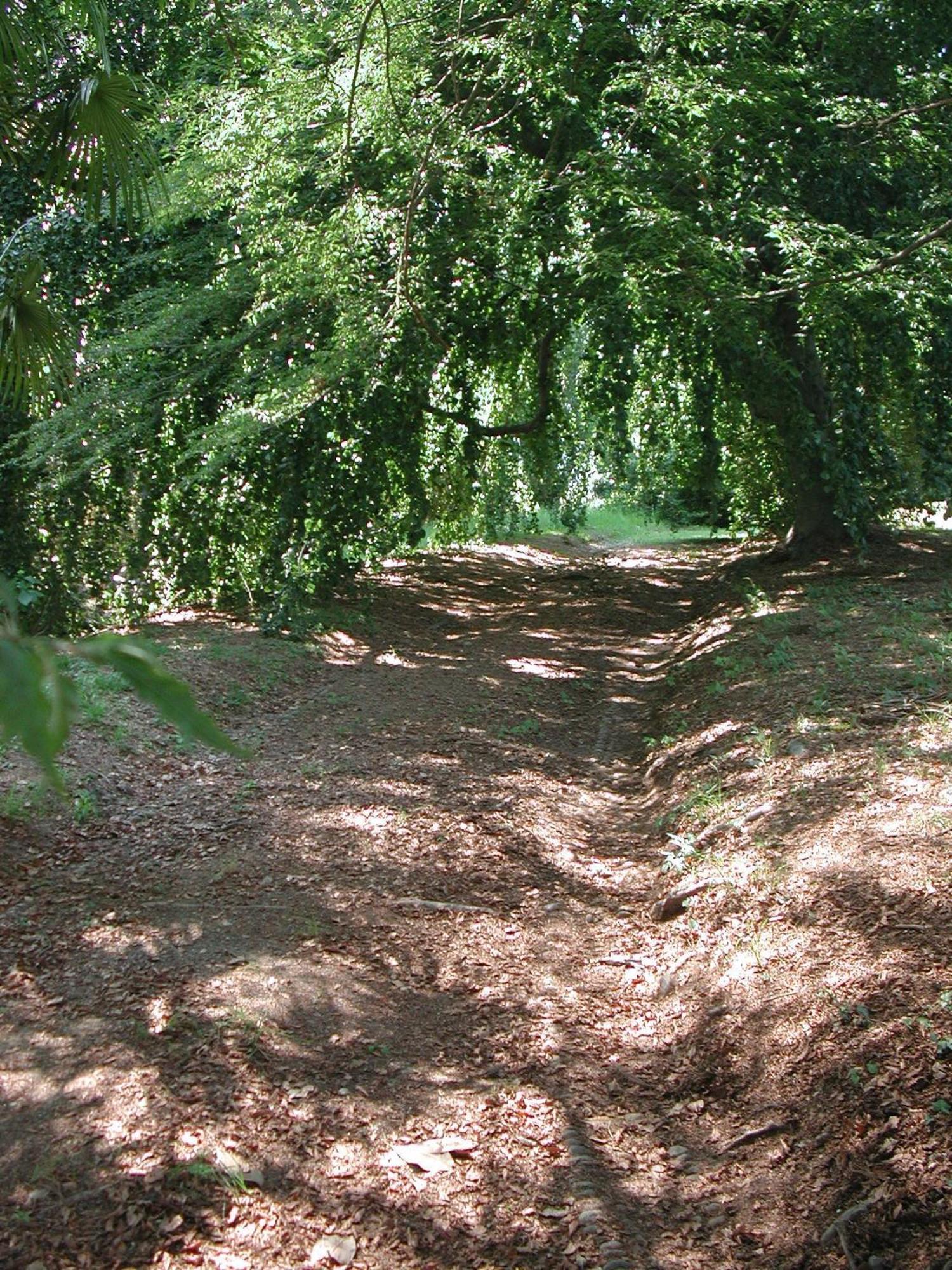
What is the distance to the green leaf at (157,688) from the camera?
1.03 metres

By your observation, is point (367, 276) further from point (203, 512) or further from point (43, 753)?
point (43, 753)

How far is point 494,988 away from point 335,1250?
58.3 inches

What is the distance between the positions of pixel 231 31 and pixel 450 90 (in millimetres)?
1904

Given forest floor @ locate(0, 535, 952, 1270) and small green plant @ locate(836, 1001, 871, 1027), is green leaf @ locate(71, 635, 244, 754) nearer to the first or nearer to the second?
forest floor @ locate(0, 535, 952, 1270)

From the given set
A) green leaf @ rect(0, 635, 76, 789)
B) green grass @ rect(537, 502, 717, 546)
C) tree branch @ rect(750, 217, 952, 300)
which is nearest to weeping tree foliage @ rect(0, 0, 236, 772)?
green leaf @ rect(0, 635, 76, 789)

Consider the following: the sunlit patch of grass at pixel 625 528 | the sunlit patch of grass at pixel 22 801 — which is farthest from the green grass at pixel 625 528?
the sunlit patch of grass at pixel 22 801

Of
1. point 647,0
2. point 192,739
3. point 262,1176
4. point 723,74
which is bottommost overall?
point 262,1176

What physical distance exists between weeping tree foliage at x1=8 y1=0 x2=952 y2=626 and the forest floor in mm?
3105

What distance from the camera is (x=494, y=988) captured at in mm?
4258

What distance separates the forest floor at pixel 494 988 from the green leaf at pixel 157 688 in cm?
226

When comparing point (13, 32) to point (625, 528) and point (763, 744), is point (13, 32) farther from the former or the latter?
point (625, 528)

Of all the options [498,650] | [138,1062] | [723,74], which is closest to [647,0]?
[723,74]

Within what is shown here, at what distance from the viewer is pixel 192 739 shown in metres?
1.05

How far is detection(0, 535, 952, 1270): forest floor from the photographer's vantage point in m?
2.94
